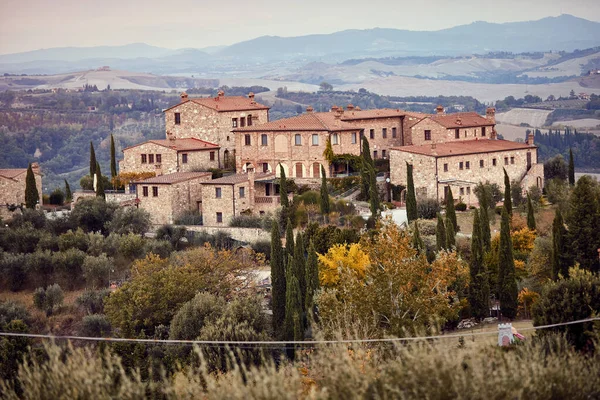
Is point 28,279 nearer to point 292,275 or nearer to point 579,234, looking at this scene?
point 292,275

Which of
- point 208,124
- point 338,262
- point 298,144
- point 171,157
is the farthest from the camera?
point 208,124

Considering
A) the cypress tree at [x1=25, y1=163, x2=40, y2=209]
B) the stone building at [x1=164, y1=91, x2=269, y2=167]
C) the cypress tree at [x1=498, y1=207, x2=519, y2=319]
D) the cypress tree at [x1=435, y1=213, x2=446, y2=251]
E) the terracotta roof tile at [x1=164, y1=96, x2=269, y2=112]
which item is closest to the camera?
the cypress tree at [x1=498, y1=207, x2=519, y2=319]

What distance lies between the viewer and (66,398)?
65.2 ft

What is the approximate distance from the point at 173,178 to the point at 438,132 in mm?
14269

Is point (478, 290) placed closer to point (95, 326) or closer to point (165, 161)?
point (95, 326)

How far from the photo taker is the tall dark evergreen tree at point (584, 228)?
3616 cm

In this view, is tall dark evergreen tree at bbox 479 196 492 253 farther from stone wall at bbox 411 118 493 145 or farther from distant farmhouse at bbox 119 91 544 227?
stone wall at bbox 411 118 493 145

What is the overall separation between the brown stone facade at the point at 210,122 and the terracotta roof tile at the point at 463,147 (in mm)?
9023

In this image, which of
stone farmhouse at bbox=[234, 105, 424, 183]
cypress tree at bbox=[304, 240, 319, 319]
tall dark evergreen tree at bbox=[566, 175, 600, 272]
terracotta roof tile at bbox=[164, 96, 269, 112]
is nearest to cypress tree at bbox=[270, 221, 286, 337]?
cypress tree at bbox=[304, 240, 319, 319]

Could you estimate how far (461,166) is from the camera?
5203 cm

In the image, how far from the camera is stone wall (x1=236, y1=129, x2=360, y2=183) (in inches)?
2082

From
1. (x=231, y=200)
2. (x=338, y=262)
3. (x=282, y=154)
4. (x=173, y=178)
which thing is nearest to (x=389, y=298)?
(x=338, y=262)

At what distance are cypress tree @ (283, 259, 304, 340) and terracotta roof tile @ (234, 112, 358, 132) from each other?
17.3 m

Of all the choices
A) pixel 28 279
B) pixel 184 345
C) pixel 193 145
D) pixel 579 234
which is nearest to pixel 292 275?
pixel 184 345
